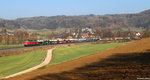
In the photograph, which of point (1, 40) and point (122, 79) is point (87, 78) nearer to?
point (122, 79)

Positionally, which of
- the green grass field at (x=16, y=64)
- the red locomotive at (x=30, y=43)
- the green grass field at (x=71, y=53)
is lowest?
the green grass field at (x=16, y=64)

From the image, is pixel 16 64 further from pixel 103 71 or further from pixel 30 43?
pixel 30 43

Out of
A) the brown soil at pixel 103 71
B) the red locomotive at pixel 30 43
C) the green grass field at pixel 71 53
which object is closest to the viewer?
the brown soil at pixel 103 71

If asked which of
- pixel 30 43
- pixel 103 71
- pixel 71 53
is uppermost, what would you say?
pixel 30 43

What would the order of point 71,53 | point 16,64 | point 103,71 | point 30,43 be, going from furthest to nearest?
point 30,43 < point 71,53 < point 16,64 < point 103,71

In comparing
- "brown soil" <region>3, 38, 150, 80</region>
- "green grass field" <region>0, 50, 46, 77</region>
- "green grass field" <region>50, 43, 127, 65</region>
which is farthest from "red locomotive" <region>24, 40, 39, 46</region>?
"brown soil" <region>3, 38, 150, 80</region>

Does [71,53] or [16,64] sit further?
[71,53]

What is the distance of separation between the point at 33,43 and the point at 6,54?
30197 millimetres

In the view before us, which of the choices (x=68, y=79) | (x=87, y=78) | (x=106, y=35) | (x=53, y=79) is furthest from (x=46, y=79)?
(x=106, y=35)

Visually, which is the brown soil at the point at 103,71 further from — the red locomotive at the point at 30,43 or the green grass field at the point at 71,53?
the red locomotive at the point at 30,43

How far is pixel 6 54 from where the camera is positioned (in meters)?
55.4

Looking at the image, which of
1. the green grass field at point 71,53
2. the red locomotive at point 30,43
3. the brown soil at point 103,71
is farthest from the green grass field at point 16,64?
the red locomotive at point 30,43

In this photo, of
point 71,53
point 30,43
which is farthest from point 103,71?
point 30,43

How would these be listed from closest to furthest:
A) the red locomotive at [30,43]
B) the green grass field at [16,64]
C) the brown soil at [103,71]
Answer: the brown soil at [103,71], the green grass field at [16,64], the red locomotive at [30,43]
